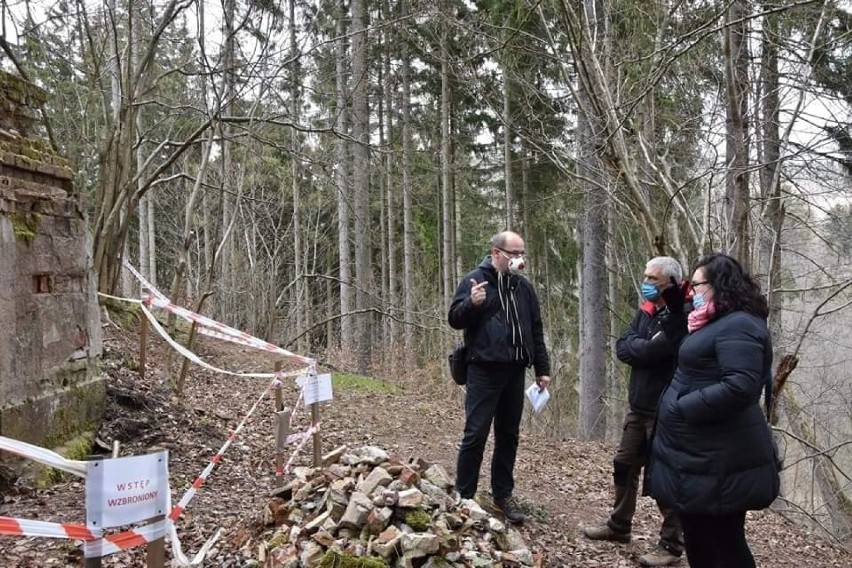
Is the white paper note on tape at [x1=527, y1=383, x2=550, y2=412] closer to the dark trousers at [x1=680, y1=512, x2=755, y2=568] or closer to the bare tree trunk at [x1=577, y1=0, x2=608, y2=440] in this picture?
the dark trousers at [x1=680, y1=512, x2=755, y2=568]

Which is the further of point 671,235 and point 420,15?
point 420,15

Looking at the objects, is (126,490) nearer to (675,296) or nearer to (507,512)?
(507,512)

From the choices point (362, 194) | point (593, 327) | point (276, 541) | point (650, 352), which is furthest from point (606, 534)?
point (362, 194)

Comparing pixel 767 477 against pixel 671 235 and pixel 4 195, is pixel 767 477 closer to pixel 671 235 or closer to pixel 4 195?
pixel 671 235

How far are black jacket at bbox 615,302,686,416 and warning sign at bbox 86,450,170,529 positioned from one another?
2739mm

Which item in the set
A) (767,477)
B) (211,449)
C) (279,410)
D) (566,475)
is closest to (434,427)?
(566,475)

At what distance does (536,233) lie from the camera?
59.5ft

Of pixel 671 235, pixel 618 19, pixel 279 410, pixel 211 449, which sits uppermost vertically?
pixel 618 19

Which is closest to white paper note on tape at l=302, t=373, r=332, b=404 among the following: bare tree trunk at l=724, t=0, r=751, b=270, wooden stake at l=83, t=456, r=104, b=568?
wooden stake at l=83, t=456, r=104, b=568

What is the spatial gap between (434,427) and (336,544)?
499cm

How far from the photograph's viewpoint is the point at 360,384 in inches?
402

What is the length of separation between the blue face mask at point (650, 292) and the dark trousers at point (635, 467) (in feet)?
2.56

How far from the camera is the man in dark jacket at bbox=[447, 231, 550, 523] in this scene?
396cm

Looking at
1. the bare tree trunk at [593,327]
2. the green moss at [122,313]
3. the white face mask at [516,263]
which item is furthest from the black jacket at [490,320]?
the bare tree trunk at [593,327]
